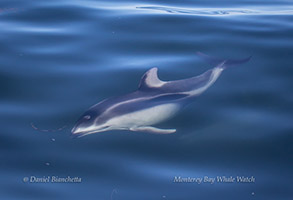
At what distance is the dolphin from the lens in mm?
4855

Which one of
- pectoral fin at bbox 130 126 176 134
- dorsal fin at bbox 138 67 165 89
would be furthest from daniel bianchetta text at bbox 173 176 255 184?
dorsal fin at bbox 138 67 165 89

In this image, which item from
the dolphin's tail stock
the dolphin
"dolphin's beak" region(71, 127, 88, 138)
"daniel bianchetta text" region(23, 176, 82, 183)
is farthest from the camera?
the dolphin's tail stock

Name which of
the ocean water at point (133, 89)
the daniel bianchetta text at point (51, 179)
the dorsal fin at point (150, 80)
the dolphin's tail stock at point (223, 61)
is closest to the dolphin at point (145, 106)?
the dorsal fin at point (150, 80)

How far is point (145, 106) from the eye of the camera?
5281 mm

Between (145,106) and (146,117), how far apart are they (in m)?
0.15

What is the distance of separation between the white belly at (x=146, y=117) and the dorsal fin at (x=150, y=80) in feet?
0.99

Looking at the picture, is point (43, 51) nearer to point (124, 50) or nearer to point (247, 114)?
point (124, 50)

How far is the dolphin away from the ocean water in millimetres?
136

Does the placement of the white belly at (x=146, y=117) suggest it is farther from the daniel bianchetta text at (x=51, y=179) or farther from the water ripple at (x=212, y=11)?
the water ripple at (x=212, y=11)

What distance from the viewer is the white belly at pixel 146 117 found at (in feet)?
16.5

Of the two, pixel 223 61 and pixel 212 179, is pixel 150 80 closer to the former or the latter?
pixel 223 61

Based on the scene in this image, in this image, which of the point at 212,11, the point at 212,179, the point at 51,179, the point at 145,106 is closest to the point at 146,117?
the point at 145,106

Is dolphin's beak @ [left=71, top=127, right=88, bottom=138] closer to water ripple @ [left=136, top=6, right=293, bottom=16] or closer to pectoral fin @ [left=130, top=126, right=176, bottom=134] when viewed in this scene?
pectoral fin @ [left=130, top=126, right=176, bottom=134]

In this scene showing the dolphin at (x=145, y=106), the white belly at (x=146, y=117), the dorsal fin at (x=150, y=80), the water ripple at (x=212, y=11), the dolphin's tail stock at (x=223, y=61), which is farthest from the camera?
the water ripple at (x=212, y=11)
